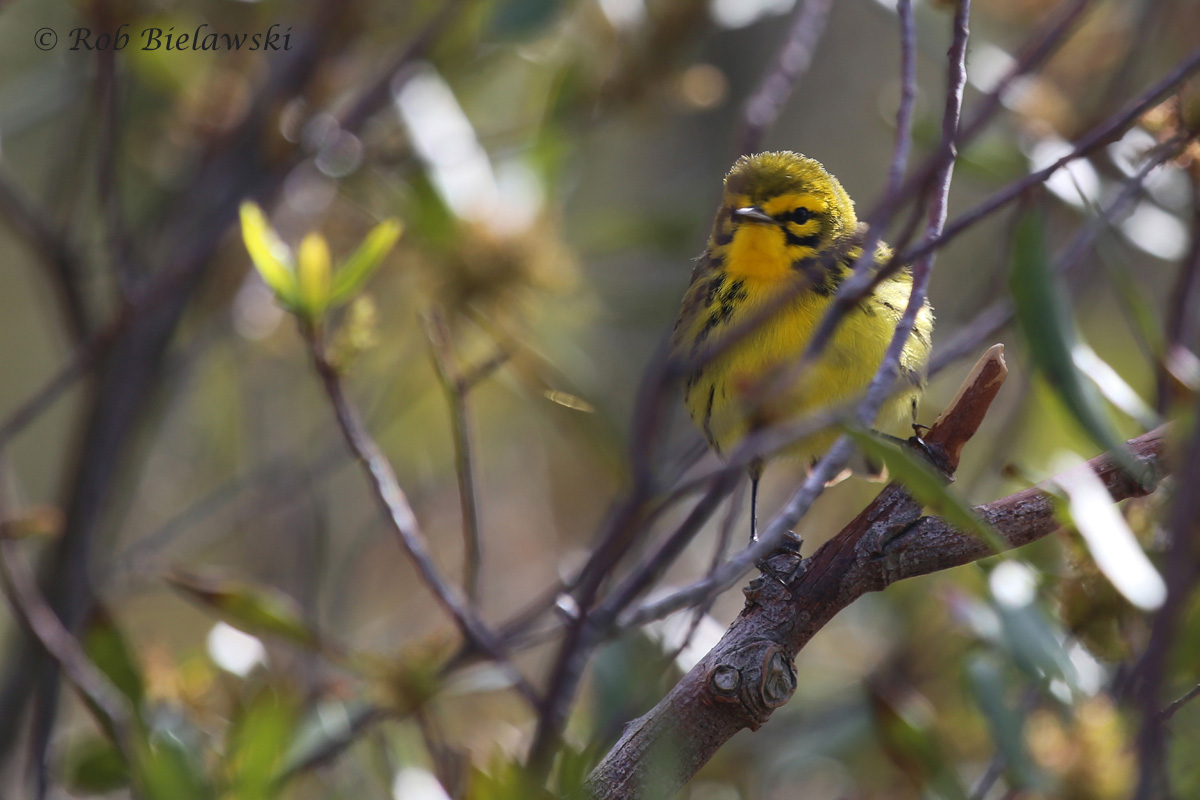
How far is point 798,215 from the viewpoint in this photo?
8.58 ft

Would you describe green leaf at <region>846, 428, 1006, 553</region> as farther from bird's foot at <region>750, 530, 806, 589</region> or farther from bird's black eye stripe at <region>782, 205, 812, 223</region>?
bird's black eye stripe at <region>782, 205, 812, 223</region>

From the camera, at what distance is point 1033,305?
144 cm

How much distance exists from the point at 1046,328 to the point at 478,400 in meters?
2.91

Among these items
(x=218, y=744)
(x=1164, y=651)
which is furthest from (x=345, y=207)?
(x=1164, y=651)

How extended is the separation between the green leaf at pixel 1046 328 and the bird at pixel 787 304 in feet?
2.46

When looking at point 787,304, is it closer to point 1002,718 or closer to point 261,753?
point 1002,718

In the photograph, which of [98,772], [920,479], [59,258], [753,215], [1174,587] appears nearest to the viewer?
[1174,587]

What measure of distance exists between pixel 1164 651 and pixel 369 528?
8.41ft

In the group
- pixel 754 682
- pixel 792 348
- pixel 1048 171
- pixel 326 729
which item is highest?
pixel 792 348

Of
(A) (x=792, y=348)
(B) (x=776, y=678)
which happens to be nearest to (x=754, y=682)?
(B) (x=776, y=678)

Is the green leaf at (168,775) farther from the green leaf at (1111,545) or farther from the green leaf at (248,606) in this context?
the green leaf at (1111,545)

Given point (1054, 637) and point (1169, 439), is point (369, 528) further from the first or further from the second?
point (1169, 439)

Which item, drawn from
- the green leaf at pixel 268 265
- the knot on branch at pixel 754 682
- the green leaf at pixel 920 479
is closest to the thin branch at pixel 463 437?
the green leaf at pixel 268 265
